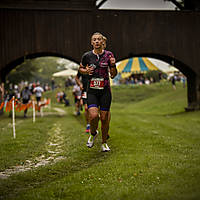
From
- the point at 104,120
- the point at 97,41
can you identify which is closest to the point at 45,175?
the point at 104,120

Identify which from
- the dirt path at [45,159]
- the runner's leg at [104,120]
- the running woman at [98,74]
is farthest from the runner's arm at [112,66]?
the dirt path at [45,159]

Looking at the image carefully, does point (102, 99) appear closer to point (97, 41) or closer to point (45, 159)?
point (97, 41)

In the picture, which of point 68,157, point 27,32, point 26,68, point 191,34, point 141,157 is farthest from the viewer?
point 26,68

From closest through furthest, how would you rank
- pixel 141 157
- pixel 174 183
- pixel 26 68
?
pixel 174 183
pixel 141 157
pixel 26 68

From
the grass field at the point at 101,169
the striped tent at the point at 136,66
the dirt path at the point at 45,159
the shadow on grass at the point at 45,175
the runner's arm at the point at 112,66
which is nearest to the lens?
the grass field at the point at 101,169

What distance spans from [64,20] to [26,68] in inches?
839

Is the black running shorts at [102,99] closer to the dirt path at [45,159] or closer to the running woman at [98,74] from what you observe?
the running woman at [98,74]

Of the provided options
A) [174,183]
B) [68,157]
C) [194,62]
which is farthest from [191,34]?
[174,183]

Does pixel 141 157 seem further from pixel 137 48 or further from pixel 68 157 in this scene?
pixel 137 48

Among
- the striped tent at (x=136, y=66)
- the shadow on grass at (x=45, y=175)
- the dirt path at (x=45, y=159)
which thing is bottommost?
the dirt path at (x=45, y=159)

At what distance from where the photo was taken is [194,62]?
20.7 m

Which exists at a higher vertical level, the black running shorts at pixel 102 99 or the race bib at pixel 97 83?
the race bib at pixel 97 83

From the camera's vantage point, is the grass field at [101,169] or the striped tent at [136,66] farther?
the striped tent at [136,66]

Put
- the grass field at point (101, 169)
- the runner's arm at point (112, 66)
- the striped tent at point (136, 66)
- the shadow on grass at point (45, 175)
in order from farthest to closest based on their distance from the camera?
the striped tent at point (136, 66) → the runner's arm at point (112, 66) → the shadow on grass at point (45, 175) → the grass field at point (101, 169)
